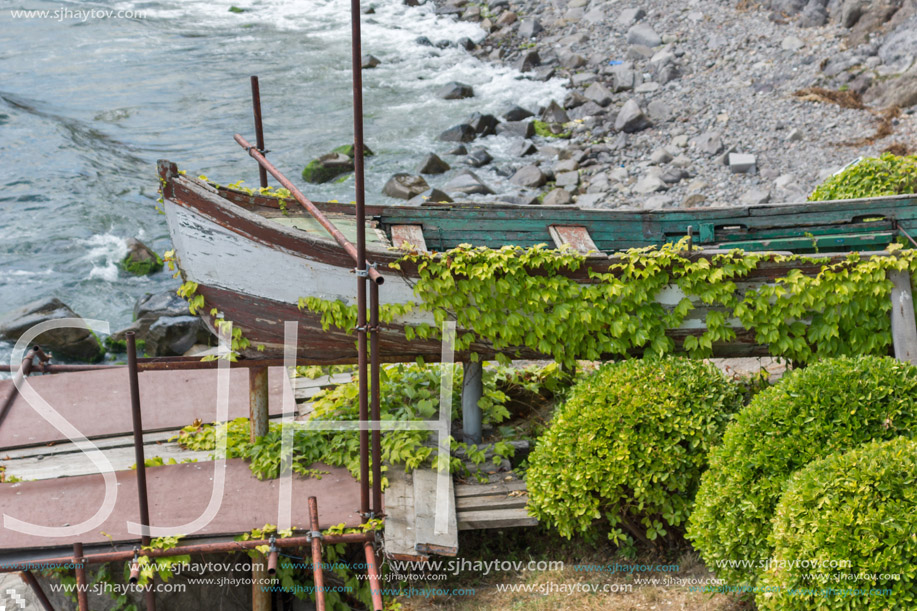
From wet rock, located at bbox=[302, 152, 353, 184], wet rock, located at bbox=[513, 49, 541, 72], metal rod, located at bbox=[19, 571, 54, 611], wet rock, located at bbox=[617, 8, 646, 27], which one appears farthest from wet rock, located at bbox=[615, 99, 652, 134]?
metal rod, located at bbox=[19, 571, 54, 611]

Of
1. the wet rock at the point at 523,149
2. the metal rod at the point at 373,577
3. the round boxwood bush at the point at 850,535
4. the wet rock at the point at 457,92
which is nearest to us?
the round boxwood bush at the point at 850,535

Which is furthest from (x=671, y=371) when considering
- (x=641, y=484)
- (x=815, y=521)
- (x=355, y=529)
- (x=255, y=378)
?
(x=255, y=378)

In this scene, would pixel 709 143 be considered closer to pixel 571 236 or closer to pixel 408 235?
pixel 571 236

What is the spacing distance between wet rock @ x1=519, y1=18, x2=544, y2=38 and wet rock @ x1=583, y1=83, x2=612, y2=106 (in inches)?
182

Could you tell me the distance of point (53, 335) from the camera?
13.0m

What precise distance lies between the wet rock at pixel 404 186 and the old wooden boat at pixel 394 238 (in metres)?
8.24

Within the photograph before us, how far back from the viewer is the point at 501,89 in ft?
70.6

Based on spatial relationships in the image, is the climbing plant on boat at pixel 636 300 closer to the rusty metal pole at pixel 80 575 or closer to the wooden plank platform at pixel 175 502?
the wooden plank platform at pixel 175 502

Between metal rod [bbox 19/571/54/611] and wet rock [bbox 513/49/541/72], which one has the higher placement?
wet rock [bbox 513/49/541/72]

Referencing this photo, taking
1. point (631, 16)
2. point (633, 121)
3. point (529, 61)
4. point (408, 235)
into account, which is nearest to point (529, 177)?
point (633, 121)

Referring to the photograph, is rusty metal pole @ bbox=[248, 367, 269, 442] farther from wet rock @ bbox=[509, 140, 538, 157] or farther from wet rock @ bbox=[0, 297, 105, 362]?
wet rock @ bbox=[509, 140, 538, 157]

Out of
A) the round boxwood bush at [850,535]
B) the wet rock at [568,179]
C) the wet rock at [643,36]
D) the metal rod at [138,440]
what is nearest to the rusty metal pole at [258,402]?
the metal rod at [138,440]

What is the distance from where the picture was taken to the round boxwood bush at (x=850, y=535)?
15.0 ft

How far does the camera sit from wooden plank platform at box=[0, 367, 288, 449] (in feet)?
25.4
